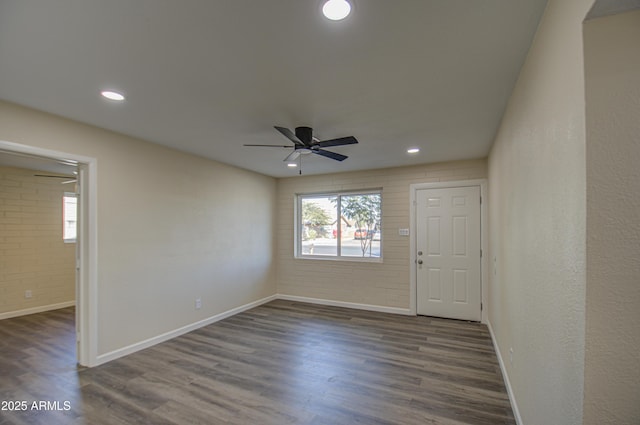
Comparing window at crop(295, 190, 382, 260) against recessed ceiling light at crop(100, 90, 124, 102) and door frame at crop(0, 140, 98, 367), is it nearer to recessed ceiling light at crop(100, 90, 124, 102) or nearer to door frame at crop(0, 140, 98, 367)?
door frame at crop(0, 140, 98, 367)

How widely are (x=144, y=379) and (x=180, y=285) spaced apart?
1.40 m

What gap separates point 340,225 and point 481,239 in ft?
7.84

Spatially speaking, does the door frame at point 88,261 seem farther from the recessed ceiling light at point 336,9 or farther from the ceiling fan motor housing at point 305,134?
the recessed ceiling light at point 336,9

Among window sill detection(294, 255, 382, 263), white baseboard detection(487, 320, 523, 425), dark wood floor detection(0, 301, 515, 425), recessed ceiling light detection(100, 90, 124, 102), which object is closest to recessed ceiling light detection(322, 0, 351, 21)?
recessed ceiling light detection(100, 90, 124, 102)

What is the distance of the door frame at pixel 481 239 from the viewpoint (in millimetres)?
4480

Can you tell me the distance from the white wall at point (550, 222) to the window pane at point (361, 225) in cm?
309

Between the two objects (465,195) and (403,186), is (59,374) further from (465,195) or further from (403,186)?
(465,195)

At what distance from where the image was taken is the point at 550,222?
1.42 m

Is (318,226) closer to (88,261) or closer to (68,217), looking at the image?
(88,261)

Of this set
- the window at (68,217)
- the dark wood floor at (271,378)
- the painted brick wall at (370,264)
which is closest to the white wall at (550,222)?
the dark wood floor at (271,378)

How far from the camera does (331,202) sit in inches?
232

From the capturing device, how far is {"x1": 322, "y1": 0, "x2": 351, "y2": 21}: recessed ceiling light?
1428 mm

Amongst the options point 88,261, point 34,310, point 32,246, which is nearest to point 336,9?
point 88,261

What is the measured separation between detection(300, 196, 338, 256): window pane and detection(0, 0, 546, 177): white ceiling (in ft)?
9.03
